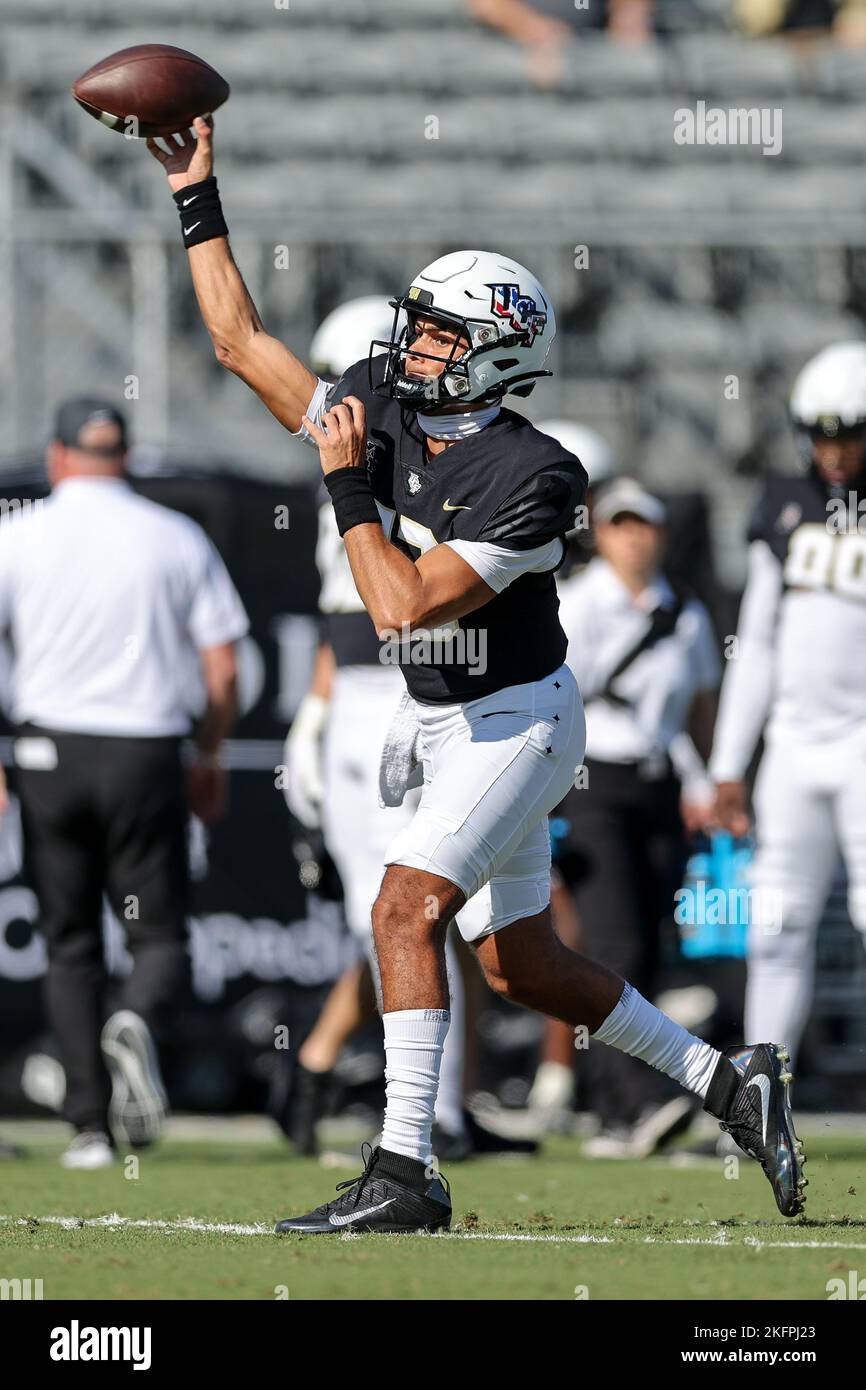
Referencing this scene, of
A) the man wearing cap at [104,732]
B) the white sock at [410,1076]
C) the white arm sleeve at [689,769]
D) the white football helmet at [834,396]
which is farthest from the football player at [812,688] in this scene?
the white sock at [410,1076]

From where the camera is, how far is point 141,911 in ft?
23.4

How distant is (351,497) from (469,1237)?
1463 mm

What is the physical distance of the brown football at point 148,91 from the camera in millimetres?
5164

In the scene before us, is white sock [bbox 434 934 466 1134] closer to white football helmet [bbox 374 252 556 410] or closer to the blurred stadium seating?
white football helmet [bbox 374 252 556 410]

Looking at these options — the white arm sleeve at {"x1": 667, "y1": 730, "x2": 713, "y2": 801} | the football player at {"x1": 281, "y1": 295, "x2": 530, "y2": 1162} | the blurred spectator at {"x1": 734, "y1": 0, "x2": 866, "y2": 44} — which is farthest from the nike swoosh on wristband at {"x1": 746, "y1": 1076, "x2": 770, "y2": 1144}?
the blurred spectator at {"x1": 734, "y1": 0, "x2": 866, "y2": 44}

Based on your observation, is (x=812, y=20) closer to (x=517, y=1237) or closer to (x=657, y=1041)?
(x=657, y=1041)

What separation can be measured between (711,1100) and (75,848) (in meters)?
2.81

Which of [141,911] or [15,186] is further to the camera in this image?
[15,186]

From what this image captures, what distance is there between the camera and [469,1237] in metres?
4.61

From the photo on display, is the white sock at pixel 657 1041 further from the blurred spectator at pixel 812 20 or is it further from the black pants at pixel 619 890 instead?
the blurred spectator at pixel 812 20

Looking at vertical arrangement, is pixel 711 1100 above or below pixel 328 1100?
above

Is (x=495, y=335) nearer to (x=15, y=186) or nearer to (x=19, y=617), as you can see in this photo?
(x=19, y=617)
